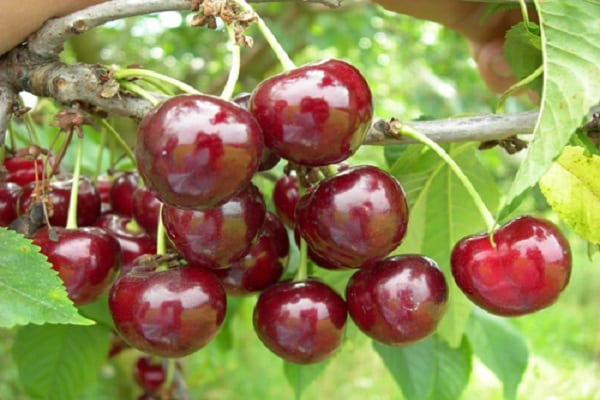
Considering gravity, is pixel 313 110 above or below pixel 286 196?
above

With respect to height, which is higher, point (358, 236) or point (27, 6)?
point (27, 6)

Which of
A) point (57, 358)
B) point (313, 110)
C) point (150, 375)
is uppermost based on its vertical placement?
point (313, 110)

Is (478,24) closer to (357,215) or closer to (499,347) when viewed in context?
(499,347)

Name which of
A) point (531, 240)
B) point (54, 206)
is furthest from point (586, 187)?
point (54, 206)

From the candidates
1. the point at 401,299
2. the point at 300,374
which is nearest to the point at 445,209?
the point at 401,299

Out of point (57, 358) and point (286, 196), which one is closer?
point (286, 196)

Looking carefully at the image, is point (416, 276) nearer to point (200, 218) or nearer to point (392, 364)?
point (200, 218)

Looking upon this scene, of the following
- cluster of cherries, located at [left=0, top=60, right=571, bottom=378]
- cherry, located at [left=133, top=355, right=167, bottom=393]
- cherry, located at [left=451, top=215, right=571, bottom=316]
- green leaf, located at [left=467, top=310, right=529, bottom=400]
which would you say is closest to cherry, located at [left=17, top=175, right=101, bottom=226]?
cluster of cherries, located at [left=0, top=60, right=571, bottom=378]
